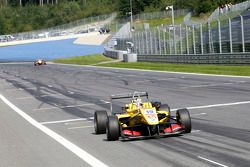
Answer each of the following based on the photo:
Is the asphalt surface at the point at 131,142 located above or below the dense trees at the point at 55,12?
below

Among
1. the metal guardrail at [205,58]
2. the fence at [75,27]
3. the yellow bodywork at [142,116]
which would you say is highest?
the fence at [75,27]

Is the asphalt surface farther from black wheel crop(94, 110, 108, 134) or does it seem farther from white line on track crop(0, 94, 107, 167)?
black wheel crop(94, 110, 108, 134)

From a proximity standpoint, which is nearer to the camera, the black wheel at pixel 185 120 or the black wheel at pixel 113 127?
the black wheel at pixel 113 127

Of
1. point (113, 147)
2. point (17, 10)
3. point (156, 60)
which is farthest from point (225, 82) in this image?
point (17, 10)

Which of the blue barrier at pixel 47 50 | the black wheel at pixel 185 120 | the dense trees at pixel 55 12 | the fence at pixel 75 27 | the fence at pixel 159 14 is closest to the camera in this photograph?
the black wheel at pixel 185 120

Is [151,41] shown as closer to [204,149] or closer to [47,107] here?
[47,107]

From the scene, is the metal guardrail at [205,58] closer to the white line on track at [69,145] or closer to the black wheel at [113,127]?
the white line on track at [69,145]

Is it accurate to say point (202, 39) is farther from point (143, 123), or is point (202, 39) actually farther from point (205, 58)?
point (143, 123)

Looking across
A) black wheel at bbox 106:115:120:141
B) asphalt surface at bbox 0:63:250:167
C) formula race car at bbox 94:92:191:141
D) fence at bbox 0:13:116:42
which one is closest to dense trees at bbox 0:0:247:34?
fence at bbox 0:13:116:42

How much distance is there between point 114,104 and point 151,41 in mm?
38079

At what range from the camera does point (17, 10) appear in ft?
579

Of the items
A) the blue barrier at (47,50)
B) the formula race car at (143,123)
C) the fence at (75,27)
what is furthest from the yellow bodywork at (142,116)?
the fence at (75,27)

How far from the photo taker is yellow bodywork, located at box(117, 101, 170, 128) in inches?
442

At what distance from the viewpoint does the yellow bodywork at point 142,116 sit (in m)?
11.2
